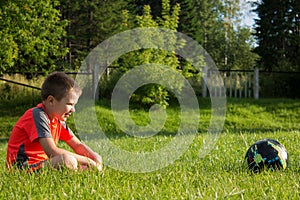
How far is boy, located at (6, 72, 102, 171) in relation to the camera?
436 cm

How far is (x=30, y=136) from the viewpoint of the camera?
4.38 m

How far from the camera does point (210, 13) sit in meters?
31.4

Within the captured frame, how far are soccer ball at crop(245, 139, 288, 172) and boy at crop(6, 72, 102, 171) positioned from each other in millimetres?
1689

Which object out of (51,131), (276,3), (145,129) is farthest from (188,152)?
(276,3)

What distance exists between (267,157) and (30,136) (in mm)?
2501

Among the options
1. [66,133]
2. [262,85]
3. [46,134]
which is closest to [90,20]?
[262,85]

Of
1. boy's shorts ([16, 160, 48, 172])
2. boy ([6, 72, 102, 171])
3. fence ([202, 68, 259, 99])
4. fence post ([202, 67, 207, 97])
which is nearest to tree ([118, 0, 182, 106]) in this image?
fence post ([202, 67, 207, 97])

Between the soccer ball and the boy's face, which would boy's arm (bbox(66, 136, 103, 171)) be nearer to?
the boy's face

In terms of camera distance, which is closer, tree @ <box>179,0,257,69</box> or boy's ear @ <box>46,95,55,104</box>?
boy's ear @ <box>46,95,55,104</box>

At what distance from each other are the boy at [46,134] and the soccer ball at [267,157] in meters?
Result: 1.69

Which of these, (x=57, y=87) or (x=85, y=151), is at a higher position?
(x=57, y=87)

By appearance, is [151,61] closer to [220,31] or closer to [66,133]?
[66,133]

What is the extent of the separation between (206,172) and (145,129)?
374 inches

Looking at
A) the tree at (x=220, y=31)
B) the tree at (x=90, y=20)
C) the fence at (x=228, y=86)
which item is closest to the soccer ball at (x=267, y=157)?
the fence at (x=228, y=86)
